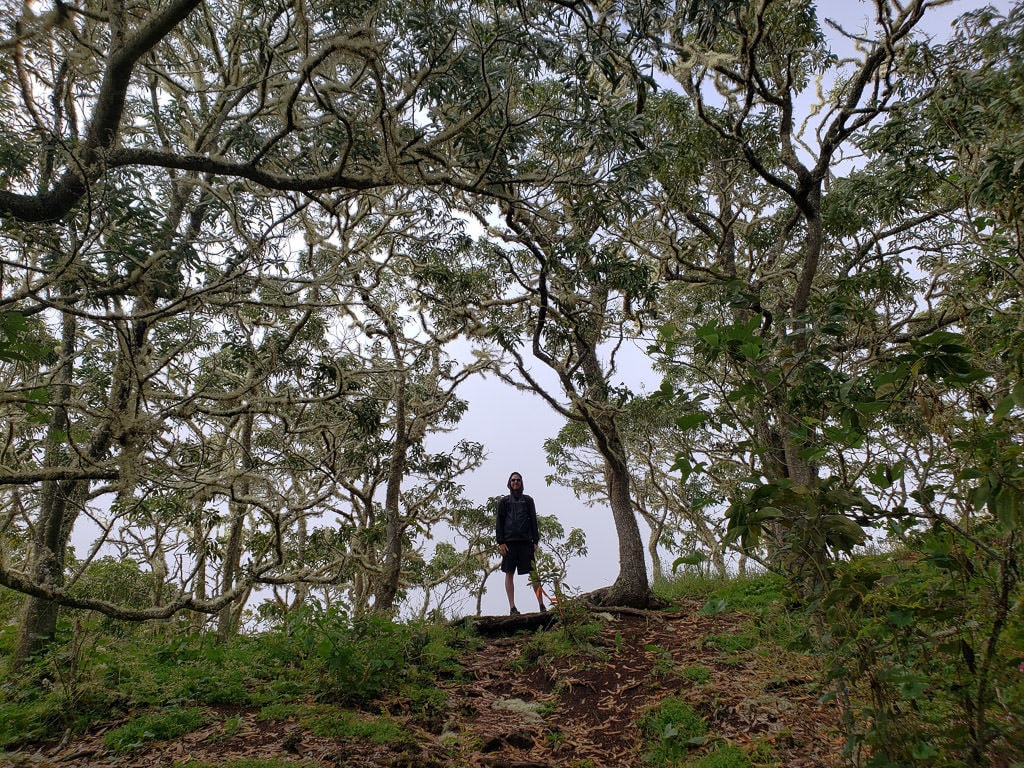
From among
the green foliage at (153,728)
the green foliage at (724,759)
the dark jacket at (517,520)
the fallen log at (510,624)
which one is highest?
the dark jacket at (517,520)

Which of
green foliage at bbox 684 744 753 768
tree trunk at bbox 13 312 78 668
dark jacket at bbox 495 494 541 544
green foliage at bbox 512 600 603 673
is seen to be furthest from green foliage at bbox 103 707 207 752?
dark jacket at bbox 495 494 541 544

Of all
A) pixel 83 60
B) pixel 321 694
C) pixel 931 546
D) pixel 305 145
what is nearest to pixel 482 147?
pixel 305 145

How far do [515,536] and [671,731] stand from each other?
148 inches

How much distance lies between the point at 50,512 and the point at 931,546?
6.83 m

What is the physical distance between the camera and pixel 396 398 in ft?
25.4

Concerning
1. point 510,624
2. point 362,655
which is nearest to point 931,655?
point 362,655

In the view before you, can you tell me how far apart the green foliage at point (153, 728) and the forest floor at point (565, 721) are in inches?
2.2

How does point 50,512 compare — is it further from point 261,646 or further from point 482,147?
point 482,147

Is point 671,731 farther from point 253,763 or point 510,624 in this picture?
point 510,624

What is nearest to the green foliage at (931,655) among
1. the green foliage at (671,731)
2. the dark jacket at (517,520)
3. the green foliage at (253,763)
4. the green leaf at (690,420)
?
the green leaf at (690,420)

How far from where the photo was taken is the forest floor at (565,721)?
11.4 ft

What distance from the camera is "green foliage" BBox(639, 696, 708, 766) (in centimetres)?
359

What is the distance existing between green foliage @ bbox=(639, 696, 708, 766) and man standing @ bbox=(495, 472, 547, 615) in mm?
3271

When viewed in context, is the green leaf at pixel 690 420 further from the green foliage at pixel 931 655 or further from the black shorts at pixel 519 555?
the black shorts at pixel 519 555
